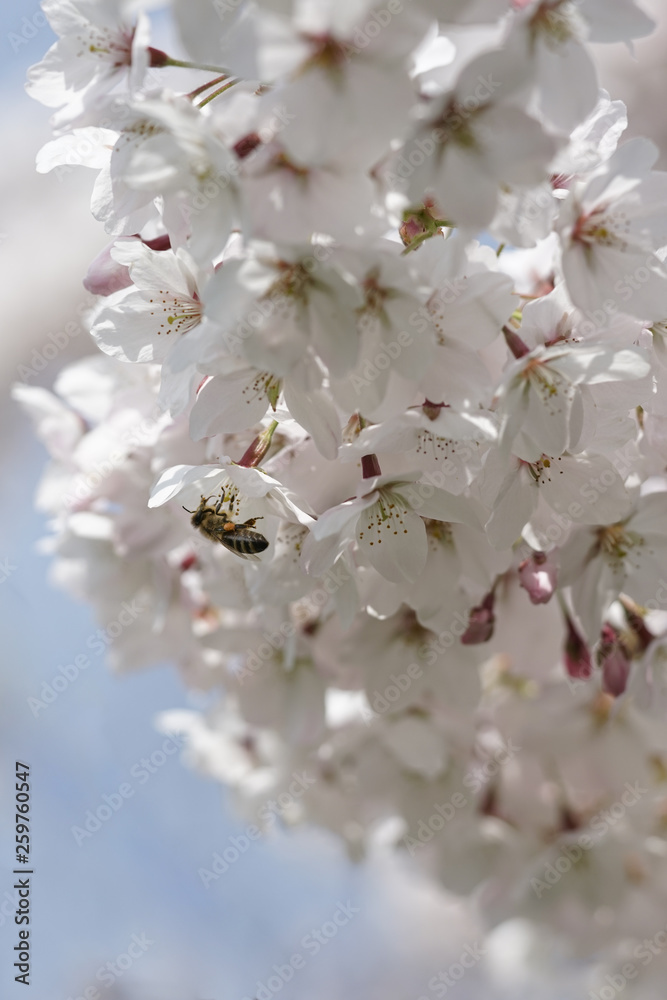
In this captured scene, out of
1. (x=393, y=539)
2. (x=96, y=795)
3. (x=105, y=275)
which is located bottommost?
(x=96, y=795)

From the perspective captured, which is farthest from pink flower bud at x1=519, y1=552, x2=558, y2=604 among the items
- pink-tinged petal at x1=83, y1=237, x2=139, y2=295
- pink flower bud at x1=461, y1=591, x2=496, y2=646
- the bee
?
pink-tinged petal at x1=83, y1=237, x2=139, y2=295

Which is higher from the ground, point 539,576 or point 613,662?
point 539,576

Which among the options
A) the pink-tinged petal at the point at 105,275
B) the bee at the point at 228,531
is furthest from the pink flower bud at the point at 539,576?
the pink-tinged petal at the point at 105,275

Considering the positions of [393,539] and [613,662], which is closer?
[393,539]

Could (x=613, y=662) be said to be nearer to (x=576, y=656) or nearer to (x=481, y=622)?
(x=576, y=656)

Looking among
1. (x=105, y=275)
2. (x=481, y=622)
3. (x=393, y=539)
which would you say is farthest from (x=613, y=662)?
(x=105, y=275)

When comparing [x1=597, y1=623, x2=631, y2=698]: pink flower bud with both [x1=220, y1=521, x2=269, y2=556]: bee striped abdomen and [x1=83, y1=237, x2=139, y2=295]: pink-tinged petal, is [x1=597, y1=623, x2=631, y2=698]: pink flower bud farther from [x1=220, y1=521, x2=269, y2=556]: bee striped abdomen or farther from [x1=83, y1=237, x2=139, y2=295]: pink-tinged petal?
[x1=83, y1=237, x2=139, y2=295]: pink-tinged petal
